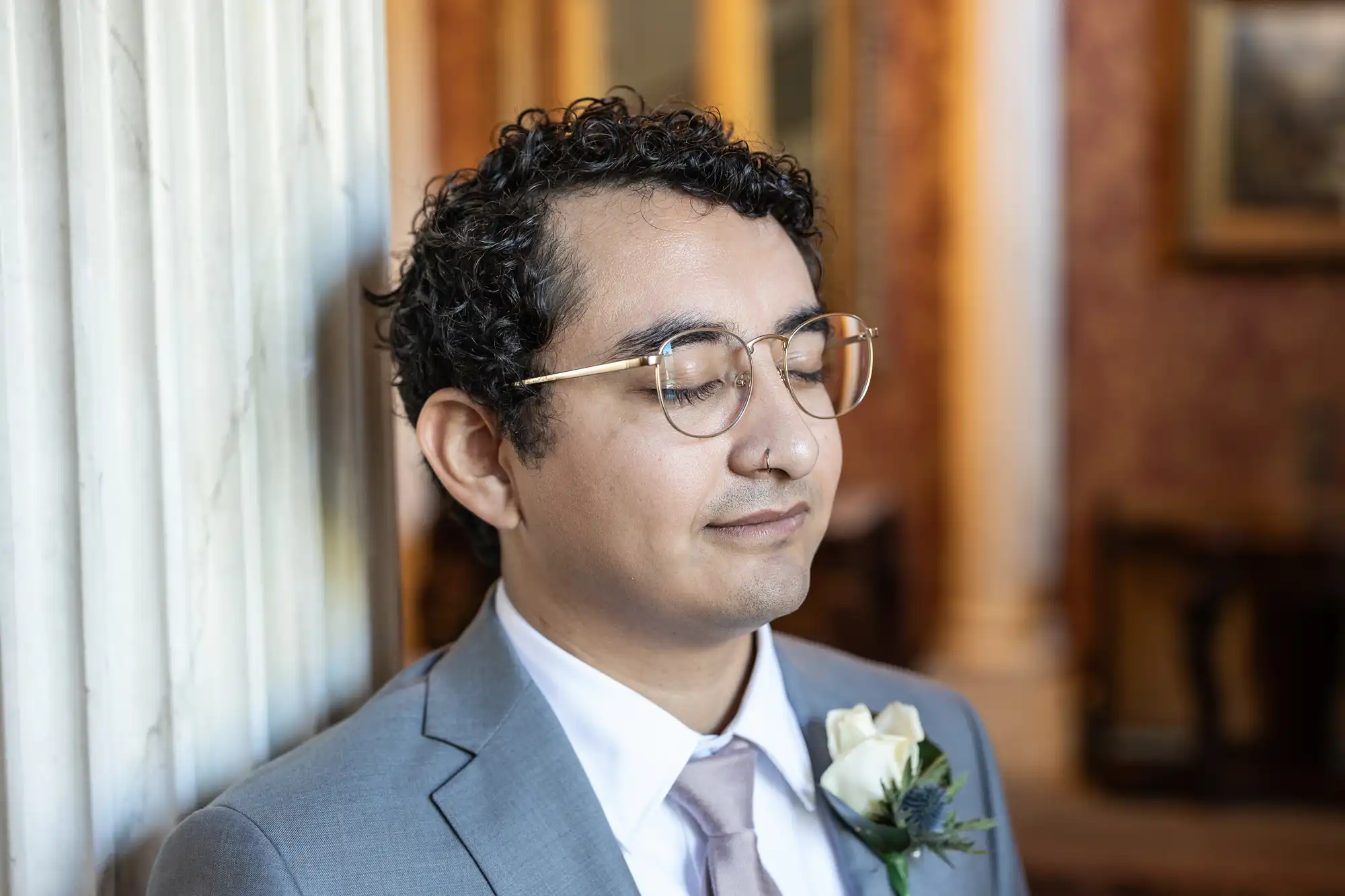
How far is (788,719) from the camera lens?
1.45 m

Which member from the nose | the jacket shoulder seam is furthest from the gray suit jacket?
the nose

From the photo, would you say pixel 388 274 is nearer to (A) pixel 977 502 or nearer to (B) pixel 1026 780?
(B) pixel 1026 780

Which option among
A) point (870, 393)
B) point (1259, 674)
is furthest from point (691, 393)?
point (870, 393)

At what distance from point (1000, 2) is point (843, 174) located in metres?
0.97

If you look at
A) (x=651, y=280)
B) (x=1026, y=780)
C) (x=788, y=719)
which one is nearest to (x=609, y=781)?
(x=788, y=719)

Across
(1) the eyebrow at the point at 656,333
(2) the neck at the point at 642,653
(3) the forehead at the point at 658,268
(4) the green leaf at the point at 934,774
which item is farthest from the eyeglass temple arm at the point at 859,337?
(4) the green leaf at the point at 934,774

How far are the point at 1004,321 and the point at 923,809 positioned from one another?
15.2ft

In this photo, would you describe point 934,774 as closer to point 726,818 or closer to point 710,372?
point 726,818

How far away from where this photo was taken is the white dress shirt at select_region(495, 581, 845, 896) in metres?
1.30

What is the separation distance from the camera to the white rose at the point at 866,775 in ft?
4.37

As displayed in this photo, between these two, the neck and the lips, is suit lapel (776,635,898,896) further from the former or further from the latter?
the lips

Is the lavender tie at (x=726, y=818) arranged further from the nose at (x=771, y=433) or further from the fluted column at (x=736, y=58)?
the fluted column at (x=736, y=58)

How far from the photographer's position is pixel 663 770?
1305 millimetres

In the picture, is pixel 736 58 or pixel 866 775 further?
pixel 736 58
